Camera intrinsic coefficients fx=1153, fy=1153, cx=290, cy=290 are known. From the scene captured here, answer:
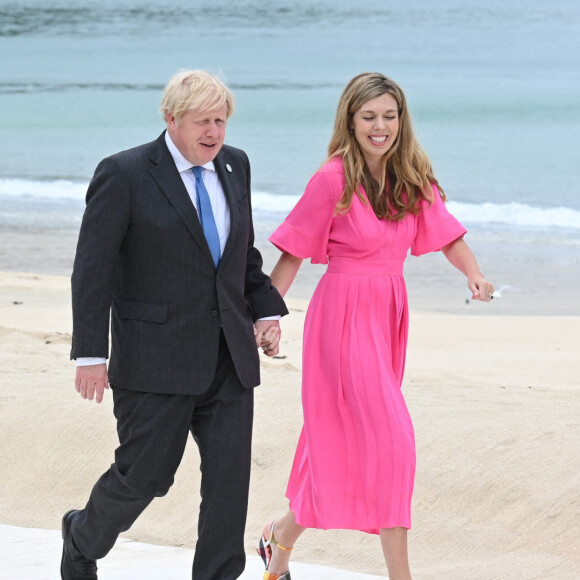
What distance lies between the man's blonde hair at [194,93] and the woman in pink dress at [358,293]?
1.94 feet

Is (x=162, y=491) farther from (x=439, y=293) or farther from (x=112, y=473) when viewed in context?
(x=439, y=293)

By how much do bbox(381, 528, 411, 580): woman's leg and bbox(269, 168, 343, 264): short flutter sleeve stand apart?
38.1 inches

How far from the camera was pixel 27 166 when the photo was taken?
1035 inches

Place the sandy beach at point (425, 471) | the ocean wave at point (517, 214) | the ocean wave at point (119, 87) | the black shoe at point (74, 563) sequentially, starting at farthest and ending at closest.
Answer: the ocean wave at point (119, 87) → the ocean wave at point (517, 214) → the sandy beach at point (425, 471) → the black shoe at point (74, 563)

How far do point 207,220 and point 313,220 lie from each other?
509 millimetres

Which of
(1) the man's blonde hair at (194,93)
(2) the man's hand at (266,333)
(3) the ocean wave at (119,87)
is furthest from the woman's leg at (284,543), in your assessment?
(3) the ocean wave at (119,87)

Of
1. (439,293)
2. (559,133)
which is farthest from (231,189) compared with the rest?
(559,133)

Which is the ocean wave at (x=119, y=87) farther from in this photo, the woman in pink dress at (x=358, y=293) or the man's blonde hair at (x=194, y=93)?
the man's blonde hair at (x=194, y=93)

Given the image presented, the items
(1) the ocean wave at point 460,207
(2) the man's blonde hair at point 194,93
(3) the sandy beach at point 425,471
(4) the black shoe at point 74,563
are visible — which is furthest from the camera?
(1) the ocean wave at point 460,207

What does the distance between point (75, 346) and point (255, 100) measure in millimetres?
34498

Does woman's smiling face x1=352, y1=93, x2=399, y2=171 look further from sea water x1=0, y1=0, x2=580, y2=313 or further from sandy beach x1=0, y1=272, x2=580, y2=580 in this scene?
sea water x1=0, y1=0, x2=580, y2=313

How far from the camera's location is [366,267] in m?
3.93

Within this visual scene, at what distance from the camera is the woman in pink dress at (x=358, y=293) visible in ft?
12.6

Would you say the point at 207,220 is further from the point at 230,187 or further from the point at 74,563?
the point at 74,563
